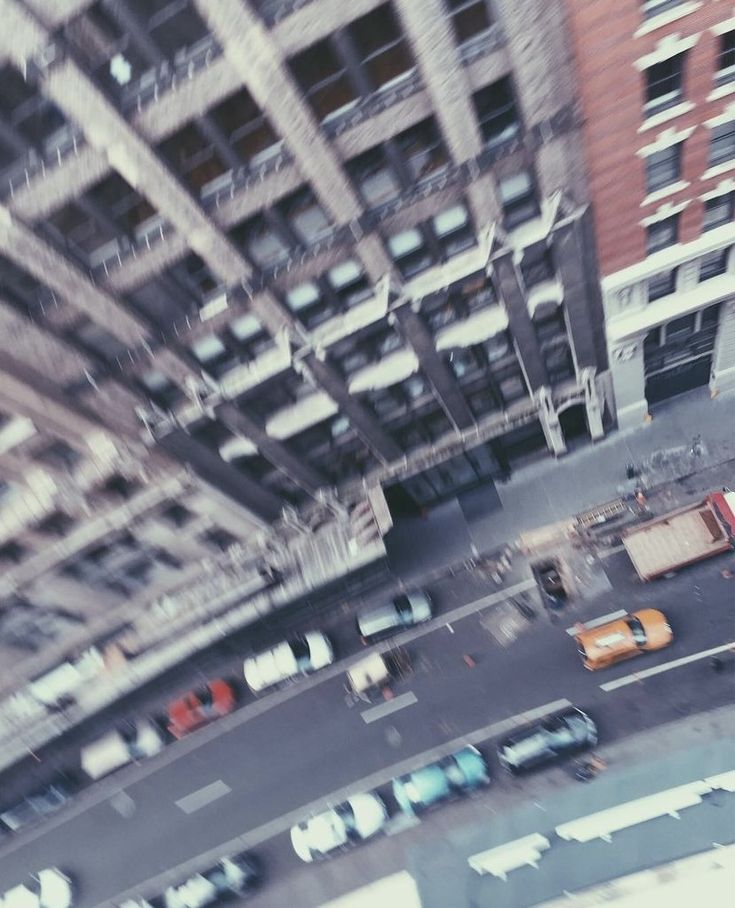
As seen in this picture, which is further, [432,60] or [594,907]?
[594,907]

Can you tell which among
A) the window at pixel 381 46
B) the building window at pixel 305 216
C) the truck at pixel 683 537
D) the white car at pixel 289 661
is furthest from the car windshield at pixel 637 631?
the window at pixel 381 46

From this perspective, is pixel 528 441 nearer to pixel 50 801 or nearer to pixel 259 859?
pixel 259 859

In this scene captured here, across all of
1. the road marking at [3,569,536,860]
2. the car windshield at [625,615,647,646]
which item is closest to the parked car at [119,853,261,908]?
the road marking at [3,569,536,860]

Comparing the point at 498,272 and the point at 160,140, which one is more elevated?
the point at 160,140

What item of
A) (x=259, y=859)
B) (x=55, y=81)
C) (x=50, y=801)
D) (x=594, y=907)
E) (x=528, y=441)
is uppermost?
(x=55, y=81)

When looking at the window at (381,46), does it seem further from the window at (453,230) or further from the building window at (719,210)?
the building window at (719,210)

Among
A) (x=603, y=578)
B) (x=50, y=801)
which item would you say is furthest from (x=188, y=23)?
(x=50, y=801)

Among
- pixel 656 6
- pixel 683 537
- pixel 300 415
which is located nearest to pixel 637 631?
pixel 683 537
